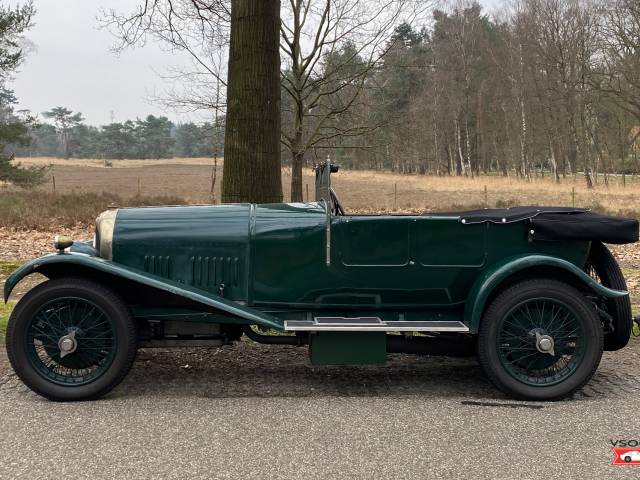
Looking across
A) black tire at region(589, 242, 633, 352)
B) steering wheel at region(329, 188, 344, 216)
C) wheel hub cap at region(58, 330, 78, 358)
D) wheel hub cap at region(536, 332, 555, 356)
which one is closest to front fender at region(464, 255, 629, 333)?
black tire at region(589, 242, 633, 352)

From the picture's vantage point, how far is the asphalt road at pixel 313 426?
2912mm

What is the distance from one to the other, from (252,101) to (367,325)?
10.3ft

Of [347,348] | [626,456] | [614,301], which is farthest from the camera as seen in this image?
[614,301]

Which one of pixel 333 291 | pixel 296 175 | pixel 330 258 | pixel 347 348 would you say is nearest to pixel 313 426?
pixel 347 348

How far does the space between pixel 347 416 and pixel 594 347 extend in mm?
1718

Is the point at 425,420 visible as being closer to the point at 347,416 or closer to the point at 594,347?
the point at 347,416

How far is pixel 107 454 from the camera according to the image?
3037mm

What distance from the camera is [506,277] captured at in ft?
13.2

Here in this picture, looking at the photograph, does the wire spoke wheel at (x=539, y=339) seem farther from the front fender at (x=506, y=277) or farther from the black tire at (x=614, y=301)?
the black tire at (x=614, y=301)

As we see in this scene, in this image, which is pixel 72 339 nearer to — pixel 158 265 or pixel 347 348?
pixel 158 265

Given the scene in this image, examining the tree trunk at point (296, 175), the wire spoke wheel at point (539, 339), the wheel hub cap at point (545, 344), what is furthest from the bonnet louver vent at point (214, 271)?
the tree trunk at point (296, 175)

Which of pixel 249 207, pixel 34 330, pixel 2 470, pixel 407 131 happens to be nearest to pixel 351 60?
pixel 407 131

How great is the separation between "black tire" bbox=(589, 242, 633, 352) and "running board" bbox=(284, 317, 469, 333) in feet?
3.80

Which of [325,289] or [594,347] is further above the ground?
[325,289]
